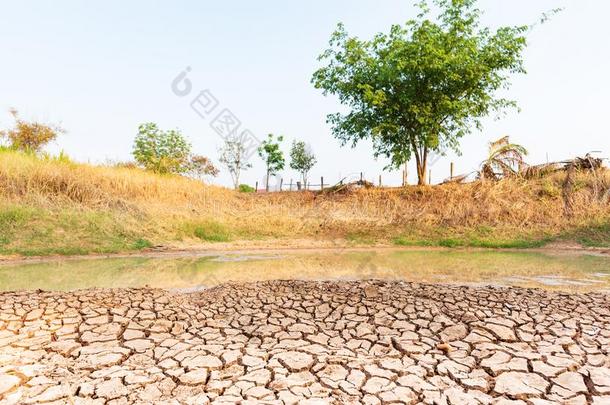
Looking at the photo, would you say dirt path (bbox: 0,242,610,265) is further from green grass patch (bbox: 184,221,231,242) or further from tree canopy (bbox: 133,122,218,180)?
tree canopy (bbox: 133,122,218,180)

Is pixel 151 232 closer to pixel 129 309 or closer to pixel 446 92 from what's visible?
pixel 129 309

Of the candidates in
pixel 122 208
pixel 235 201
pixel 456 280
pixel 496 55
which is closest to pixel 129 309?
pixel 456 280

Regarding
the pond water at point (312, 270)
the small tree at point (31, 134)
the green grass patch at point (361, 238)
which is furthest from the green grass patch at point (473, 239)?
the small tree at point (31, 134)

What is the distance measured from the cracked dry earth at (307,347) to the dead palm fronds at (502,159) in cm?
1425

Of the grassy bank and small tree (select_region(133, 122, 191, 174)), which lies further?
small tree (select_region(133, 122, 191, 174))

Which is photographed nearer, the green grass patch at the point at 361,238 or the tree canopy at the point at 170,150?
the green grass patch at the point at 361,238

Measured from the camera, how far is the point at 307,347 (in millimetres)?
3240

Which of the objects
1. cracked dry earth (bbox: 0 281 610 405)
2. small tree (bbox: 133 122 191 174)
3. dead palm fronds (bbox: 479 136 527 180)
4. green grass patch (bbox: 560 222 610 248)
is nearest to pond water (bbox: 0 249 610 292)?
cracked dry earth (bbox: 0 281 610 405)

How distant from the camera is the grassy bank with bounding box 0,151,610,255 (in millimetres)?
10828

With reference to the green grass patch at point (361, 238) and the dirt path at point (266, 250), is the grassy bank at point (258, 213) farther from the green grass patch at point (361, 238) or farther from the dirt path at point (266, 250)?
the dirt path at point (266, 250)

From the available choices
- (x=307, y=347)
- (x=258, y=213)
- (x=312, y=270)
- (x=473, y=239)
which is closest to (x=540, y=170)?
(x=473, y=239)

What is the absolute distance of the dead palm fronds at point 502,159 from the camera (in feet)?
58.5

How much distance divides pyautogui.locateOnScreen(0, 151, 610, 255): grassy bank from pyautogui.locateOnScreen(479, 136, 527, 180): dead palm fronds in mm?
1145

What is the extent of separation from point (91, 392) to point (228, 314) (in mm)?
1653
